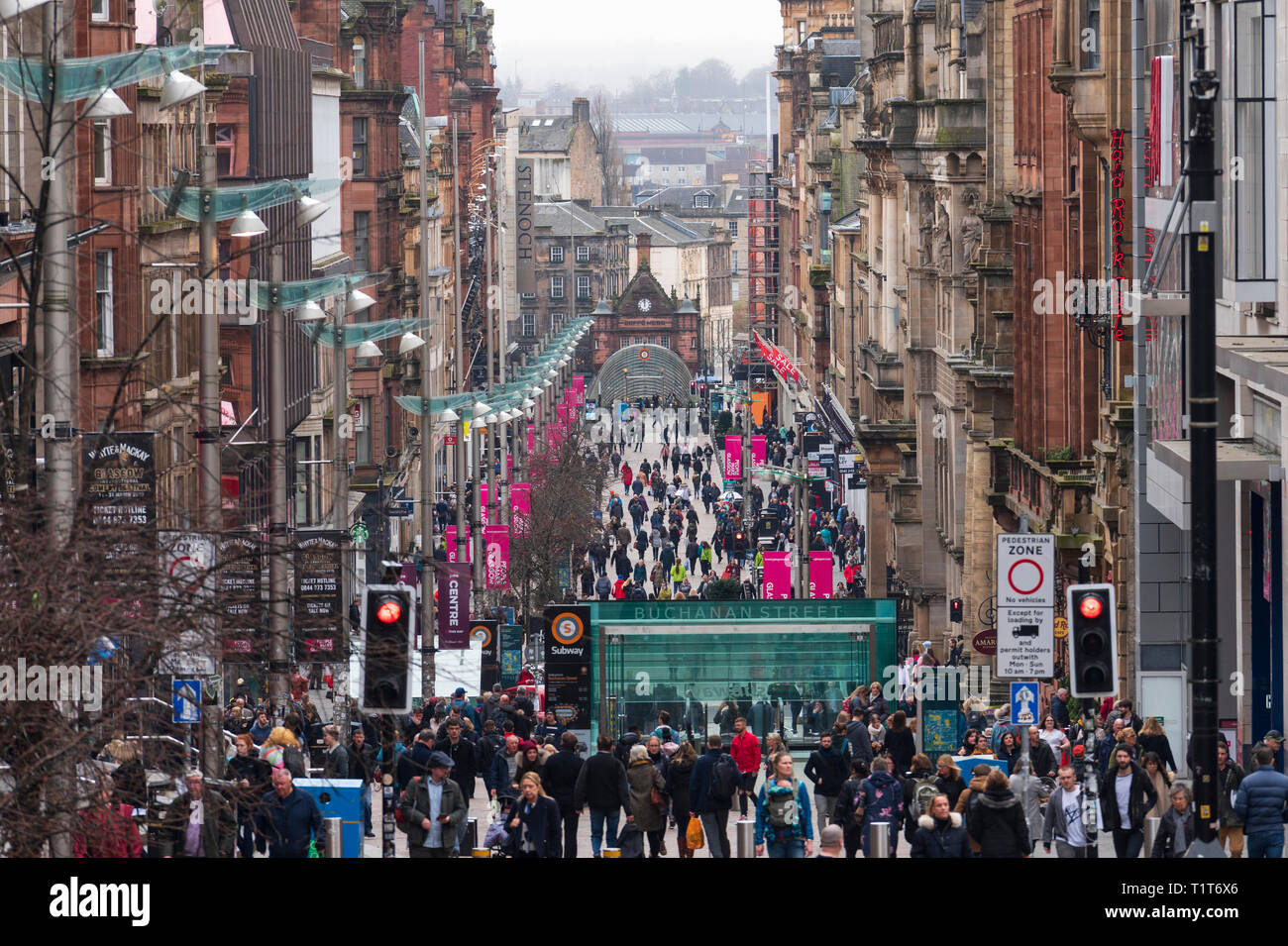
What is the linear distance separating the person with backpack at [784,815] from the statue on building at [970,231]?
36.6 meters

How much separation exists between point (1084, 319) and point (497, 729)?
521 inches

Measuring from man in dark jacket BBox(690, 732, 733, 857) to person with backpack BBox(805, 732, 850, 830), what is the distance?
1630 mm

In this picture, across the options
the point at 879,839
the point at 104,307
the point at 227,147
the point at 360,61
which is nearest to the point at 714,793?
the point at 879,839

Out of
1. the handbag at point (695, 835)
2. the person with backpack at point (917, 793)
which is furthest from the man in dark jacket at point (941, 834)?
the handbag at point (695, 835)

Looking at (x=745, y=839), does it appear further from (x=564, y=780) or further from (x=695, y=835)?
(x=564, y=780)

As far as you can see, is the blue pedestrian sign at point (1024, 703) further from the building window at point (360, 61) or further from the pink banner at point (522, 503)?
the building window at point (360, 61)

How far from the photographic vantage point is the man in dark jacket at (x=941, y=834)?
1836cm

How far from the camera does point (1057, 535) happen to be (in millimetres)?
38156

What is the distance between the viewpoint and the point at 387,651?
1764 centimetres

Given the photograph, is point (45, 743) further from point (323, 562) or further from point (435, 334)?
point (435, 334)

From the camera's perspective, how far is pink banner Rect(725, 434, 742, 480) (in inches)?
3445

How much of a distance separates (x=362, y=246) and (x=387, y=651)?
54.3 metres
